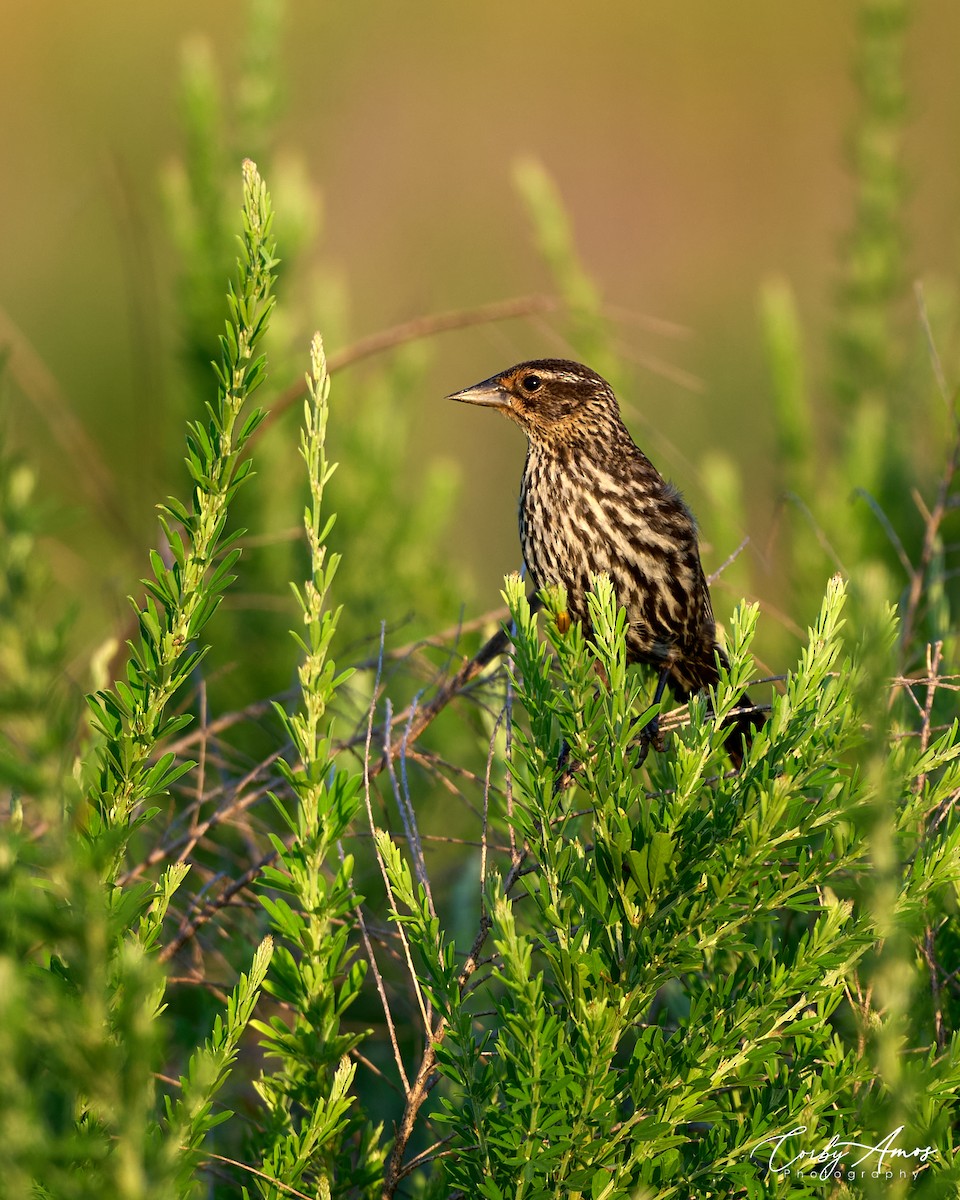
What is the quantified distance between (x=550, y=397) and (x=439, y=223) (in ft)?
21.5

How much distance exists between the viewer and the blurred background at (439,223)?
13.5 ft

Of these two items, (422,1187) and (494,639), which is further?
(494,639)

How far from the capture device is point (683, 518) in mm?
3086

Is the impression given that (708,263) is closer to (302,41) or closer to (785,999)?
(302,41)

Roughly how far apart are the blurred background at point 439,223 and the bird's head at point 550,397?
18.4 inches

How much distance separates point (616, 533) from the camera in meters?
2.99

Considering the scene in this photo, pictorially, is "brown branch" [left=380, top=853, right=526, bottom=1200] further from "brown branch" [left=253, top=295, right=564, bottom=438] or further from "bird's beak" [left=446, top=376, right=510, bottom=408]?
"bird's beak" [left=446, top=376, right=510, bottom=408]

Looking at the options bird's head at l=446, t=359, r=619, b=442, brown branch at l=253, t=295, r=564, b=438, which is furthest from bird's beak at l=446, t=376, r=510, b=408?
brown branch at l=253, t=295, r=564, b=438

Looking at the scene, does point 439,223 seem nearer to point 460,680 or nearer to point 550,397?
point 550,397

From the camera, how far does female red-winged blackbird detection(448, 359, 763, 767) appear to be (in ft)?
9.52

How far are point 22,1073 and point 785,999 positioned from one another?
2.92 feet

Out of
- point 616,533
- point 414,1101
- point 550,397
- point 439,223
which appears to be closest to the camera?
point 414,1101

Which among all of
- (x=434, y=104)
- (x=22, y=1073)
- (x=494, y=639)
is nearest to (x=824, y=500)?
(x=494, y=639)

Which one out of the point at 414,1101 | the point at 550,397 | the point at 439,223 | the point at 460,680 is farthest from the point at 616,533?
the point at 439,223
